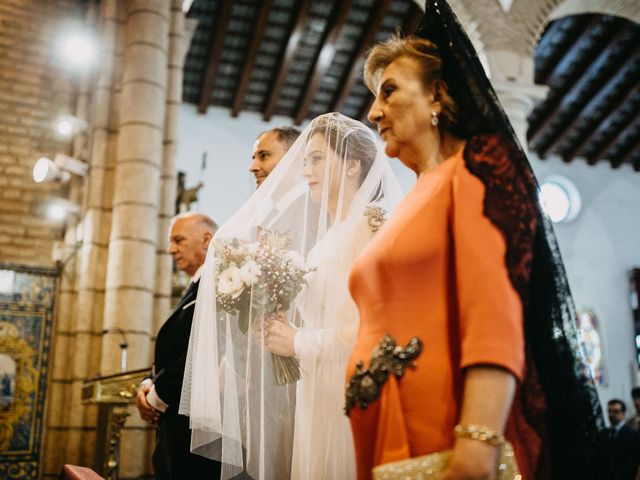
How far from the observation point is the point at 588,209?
17.1 metres

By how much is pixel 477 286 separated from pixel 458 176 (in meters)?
0.24

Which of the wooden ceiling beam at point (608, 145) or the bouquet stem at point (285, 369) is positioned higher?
the wooden ceiling beam at point (608, 145)

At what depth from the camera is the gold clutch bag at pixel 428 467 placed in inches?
49.3

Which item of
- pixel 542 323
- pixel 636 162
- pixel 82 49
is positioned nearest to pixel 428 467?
pixel 542 323

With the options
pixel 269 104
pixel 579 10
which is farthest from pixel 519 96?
pixel 269 104

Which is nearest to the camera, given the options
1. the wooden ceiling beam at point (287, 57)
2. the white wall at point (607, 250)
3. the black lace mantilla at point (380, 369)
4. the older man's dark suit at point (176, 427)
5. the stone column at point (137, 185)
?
the black lace mantilla at point (380, 369)

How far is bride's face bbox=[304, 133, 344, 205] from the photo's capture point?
235 cm

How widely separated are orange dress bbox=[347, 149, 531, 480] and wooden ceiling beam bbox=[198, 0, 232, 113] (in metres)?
11.2

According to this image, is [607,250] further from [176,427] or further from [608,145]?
[176,427]

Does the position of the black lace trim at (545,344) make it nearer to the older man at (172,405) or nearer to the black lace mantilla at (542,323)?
the black lace mantilla at (542,323)

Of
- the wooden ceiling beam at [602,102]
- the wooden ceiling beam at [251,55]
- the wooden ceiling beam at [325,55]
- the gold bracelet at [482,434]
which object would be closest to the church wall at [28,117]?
the wooden ceiling beam at [251,55]

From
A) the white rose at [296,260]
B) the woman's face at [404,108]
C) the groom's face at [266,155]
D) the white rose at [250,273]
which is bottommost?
the white rose at [250,273]

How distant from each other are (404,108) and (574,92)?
1453 centimetres

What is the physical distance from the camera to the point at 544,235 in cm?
142
